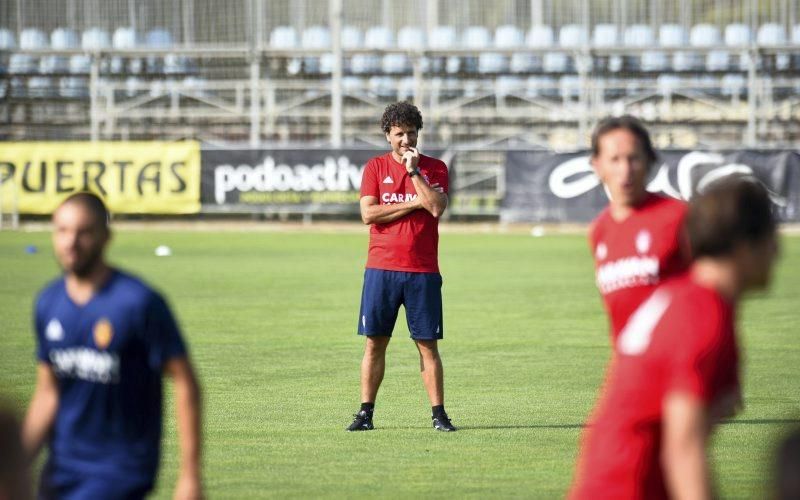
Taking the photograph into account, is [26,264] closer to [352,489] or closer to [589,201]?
[589,201]

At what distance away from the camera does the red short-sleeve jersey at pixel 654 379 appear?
3.53m

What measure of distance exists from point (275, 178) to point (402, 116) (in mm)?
25329

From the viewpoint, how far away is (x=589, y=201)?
32.8 meters

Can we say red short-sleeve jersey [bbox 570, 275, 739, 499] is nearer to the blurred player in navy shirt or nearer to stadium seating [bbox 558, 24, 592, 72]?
the blurred player in navy shirt

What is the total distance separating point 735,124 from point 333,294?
22.2 m

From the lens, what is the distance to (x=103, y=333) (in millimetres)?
4500

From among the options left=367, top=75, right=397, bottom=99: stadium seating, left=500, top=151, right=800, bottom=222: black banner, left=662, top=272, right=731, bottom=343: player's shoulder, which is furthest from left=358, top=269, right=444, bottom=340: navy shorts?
left=367, top=75, right=397, bottom=99: stadium seating

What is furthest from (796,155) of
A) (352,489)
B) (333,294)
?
(352,489)

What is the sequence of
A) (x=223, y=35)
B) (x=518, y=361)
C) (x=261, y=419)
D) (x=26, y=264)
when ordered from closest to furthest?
1. (x=261, y=419)
2. (x=518, y=361)
3. (x=26, y=264)
4. (x=223, y=35)

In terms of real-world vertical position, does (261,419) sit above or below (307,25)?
below

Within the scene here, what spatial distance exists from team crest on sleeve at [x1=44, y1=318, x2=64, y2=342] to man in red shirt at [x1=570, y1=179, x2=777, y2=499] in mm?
1873

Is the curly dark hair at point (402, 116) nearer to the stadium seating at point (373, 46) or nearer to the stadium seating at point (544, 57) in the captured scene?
the stadium seating at point (544, 57)

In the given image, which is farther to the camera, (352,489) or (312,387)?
(312,387)

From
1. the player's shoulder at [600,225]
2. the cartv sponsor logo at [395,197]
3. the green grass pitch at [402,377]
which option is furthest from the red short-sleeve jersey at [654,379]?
the cartv sponsor logo at [395,197]
